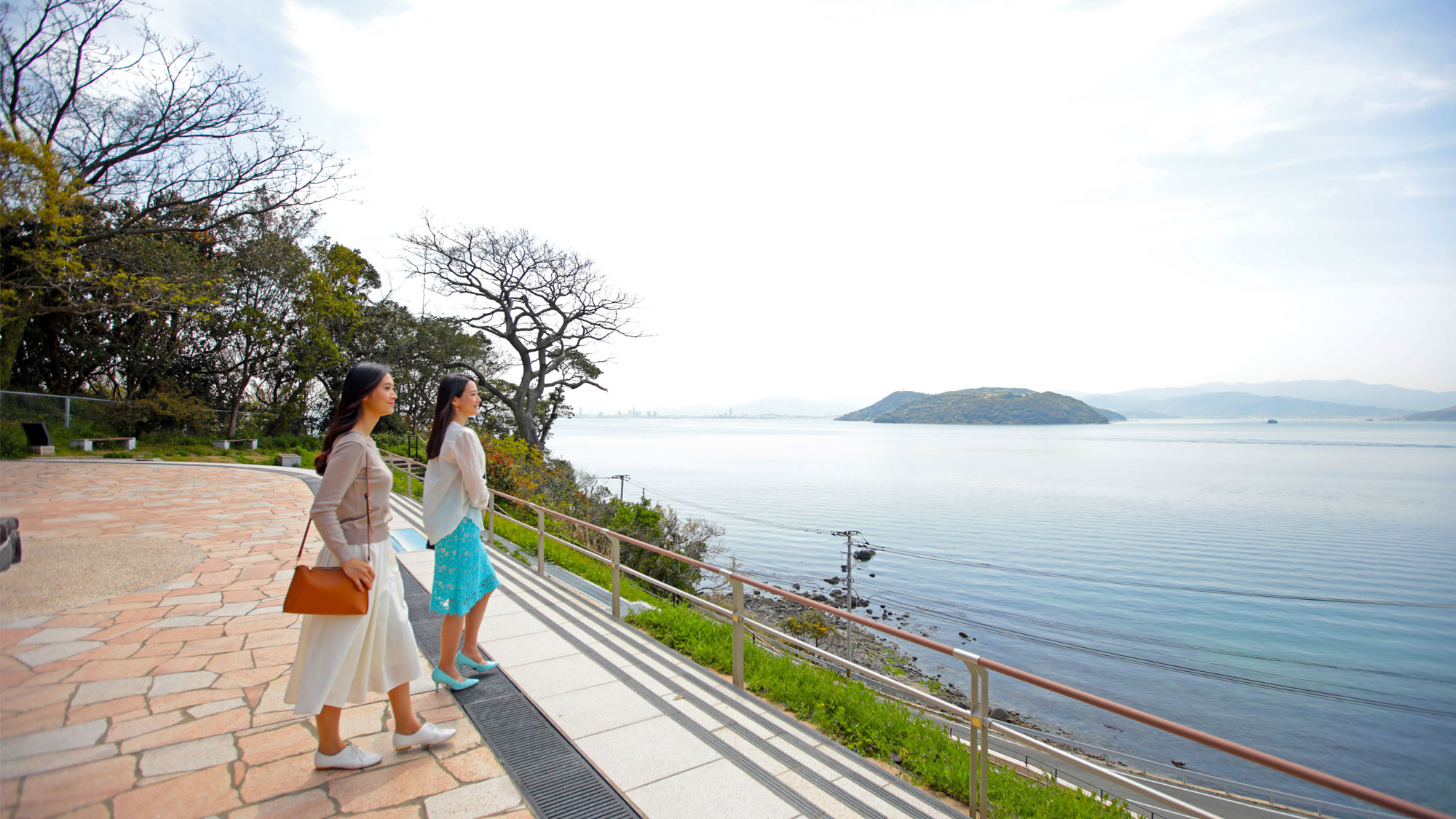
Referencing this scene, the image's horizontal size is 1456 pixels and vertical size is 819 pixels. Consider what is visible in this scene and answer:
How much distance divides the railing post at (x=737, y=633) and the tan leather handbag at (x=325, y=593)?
224cm

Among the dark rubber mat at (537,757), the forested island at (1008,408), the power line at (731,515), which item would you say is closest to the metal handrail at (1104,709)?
the dark rubber mat at (537,757)

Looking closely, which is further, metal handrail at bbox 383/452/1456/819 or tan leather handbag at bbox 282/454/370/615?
tan leather handbag at bbox 282/454/370/615

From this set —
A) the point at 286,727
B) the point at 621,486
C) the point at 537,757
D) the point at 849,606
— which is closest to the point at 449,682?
the point at 286,727

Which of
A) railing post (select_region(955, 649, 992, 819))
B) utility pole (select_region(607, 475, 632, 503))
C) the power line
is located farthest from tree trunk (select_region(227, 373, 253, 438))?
railing post (select_region(955, 649, 992, 819))

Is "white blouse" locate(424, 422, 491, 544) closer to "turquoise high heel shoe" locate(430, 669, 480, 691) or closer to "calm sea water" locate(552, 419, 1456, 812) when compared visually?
"turquoise high heel shoe" locate(430, 669, 480, 691)

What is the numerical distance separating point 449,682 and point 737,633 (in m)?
1.82

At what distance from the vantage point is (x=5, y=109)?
8.16 feet

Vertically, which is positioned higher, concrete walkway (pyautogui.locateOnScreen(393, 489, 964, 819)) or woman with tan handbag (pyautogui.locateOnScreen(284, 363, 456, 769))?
woman with tan handbag (pyautogui.locateOnScreen(284, 363, 456, 769))

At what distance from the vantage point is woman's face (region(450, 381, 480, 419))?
363 centimetres

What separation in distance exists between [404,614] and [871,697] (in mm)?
3434

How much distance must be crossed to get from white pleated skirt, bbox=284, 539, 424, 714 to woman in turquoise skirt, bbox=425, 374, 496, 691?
640 millimetres

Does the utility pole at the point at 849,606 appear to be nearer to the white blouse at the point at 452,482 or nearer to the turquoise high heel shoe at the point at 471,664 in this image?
the turquoise high heel shoe at the point at 471,664

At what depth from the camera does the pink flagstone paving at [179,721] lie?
1.67m

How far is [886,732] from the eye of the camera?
13.8 feet
